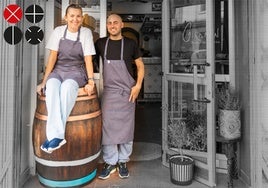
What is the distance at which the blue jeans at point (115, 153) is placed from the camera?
9.00ft

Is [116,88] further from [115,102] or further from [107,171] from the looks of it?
[107,171]

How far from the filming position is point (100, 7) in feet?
9.53

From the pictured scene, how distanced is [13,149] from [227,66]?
2.14 meters

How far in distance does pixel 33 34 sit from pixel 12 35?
46 centimetres

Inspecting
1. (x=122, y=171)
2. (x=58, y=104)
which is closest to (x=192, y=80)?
(x=122, y=171)

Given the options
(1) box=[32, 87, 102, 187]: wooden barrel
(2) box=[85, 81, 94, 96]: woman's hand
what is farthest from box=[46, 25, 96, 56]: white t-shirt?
(1) box=[32, 87, 102, 187]: wooden barrel

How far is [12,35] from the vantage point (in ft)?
7.05

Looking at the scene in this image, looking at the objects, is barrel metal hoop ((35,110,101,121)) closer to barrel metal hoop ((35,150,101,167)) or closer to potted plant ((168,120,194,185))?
barrel metal hoop ((35,150,101,167))

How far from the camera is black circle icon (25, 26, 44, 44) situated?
8.39 feet

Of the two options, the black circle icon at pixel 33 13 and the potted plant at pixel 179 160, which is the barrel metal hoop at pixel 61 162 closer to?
the potted plant at pixel 179 160

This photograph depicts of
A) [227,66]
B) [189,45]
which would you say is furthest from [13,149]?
[227,66]

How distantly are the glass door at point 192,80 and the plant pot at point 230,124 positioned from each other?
4.5 inches

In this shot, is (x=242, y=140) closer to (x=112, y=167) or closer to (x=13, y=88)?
(x=112, y=167)

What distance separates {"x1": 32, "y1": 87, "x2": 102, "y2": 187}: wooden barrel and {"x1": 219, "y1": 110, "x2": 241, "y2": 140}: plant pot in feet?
3.71
